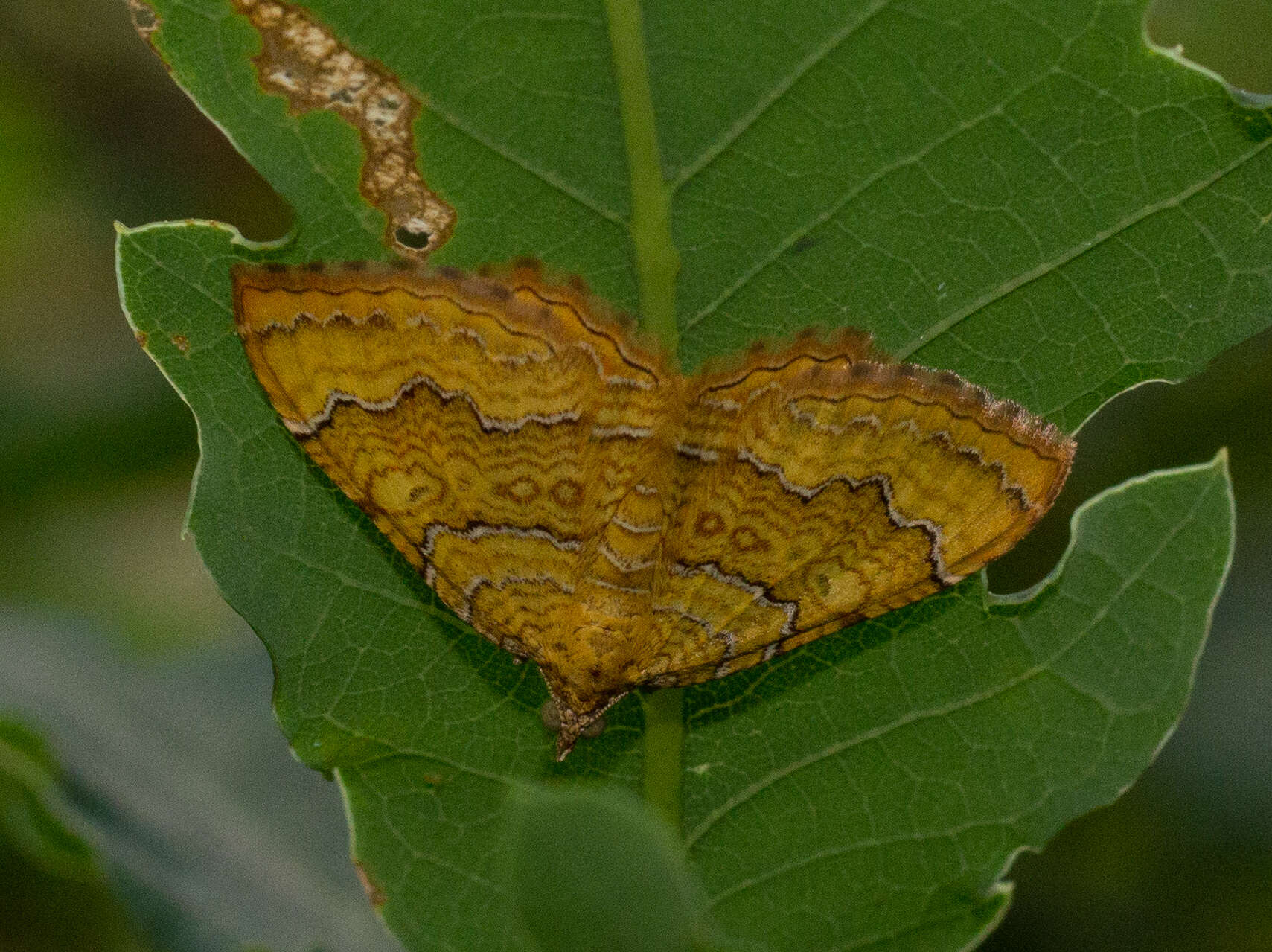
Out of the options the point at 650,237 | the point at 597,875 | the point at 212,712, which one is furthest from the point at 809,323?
the point at 212,712

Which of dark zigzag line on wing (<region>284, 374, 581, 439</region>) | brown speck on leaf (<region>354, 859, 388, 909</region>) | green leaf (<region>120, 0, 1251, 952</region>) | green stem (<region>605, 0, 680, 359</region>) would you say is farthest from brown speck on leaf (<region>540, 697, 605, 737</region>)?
green stem (<region>605, 0, 680, 359</region>)

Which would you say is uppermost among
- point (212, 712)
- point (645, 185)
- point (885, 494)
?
point (645, 185)

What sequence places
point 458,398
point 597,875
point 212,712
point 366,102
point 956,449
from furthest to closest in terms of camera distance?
1. point 212,712
2. point 458,398
3. point 956,449
4. point 366,102
5. point 597,875

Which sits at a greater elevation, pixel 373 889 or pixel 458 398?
pixel 458 398

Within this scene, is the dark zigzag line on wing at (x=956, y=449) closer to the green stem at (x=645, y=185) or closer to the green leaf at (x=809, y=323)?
the green leaf at (x=809, y=323)

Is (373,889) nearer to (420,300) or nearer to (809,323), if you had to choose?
(420,300)
